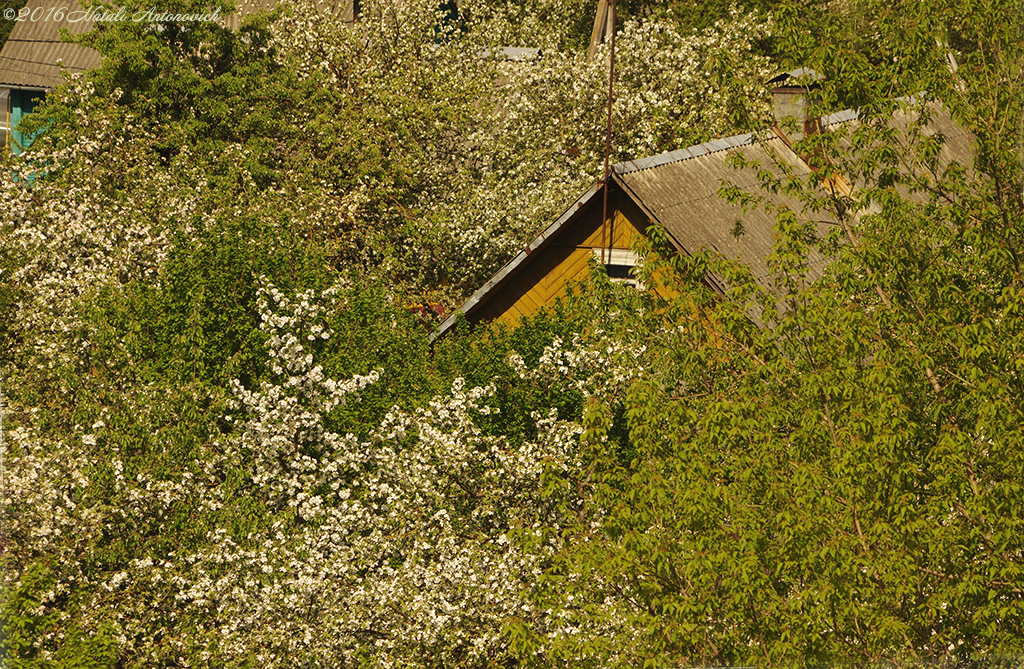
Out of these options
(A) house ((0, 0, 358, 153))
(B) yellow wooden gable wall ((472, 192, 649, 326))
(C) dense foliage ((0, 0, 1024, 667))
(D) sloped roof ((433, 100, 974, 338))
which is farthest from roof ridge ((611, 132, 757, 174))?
(A) house ((0, 0, 358, 153))

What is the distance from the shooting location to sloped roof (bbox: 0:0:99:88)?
30000 mm

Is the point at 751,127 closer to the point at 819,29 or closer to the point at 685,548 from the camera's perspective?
the point at 819,29

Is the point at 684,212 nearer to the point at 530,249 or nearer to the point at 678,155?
the point at 678,155

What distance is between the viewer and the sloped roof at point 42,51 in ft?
98.4

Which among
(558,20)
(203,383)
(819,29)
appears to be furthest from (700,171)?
(558,20)

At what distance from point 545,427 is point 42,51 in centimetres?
Answer: 2554

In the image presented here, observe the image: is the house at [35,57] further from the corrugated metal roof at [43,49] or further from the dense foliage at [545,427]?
the dense foliage at [545,427]

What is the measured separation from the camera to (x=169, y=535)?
10.6 metres

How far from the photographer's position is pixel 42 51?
30438 millimetres

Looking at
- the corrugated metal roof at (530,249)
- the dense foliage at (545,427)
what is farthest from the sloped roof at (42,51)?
the corrugated metal roof at (530,249)

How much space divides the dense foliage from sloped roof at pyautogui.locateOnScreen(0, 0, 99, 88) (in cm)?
1337

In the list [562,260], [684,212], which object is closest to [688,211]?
[684,212]

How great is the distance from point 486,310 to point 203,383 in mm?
7411

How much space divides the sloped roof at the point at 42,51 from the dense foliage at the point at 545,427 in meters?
13.4
